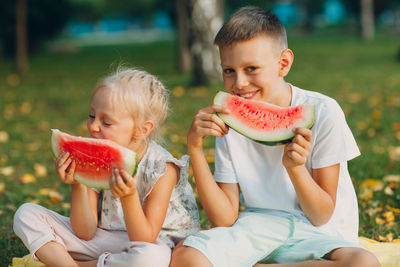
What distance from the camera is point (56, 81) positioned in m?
13.8

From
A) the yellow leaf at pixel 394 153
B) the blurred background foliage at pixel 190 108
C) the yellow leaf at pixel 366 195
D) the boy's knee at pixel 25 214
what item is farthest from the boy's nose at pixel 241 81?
the yellow leaf at pixel 394 153

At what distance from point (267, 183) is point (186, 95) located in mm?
7251

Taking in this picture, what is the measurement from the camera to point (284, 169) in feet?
9.19

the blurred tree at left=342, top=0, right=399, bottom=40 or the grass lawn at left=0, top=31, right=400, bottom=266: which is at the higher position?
the blurred tree at left=342, top=0, right=399, bottom=40

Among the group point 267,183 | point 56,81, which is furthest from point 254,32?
point 56,81

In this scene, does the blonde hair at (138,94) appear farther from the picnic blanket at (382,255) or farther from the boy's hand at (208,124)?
the picnic blanket at (382,255)

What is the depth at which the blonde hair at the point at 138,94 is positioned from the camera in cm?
273

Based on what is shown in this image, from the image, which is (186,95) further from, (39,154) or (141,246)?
(141,246)

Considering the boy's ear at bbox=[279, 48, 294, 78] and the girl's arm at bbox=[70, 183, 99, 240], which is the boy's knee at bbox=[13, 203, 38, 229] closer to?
the girl's arm at bbox=[70, 183, 99, 240]

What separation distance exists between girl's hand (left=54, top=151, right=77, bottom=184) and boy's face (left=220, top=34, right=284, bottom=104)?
918 mm

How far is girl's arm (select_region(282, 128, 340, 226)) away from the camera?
2.42m

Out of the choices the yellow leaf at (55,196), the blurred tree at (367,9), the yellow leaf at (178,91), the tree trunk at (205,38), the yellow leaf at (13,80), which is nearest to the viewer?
the yellow leaf at (55,196)

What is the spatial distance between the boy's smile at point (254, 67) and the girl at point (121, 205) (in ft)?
1.34

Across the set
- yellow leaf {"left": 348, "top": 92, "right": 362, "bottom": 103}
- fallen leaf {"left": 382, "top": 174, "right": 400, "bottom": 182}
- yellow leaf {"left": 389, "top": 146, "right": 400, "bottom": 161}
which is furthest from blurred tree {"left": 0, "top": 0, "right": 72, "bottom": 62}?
fallen leaf {"left": 382, "top": 174, "right": 400, "bottom": 182}
